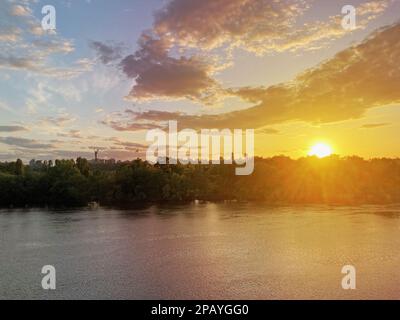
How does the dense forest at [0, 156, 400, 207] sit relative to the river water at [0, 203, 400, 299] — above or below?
above

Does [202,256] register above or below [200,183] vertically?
below

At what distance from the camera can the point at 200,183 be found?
96312mm

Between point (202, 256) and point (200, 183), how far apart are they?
2461 inches

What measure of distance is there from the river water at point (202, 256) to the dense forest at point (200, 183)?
27244 millimetres

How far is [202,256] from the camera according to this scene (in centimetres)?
3384

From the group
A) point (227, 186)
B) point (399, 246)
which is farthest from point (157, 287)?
point (227, 186)

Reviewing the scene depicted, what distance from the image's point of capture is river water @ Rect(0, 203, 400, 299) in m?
24.6

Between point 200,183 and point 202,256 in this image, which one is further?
point 200,183

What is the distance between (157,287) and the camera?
25.2 metres

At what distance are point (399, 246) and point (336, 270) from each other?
11651 mm

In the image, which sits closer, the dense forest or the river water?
the river water

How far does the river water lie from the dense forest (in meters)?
27.2

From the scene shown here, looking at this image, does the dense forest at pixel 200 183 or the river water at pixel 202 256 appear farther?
the dense forest at pixel 200 183

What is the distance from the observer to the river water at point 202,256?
2464cm
